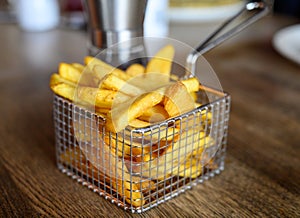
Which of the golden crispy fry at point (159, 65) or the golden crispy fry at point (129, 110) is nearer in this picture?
the golden crispy fry at point (129, 110)

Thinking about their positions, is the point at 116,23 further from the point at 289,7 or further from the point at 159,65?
the point at 289,7

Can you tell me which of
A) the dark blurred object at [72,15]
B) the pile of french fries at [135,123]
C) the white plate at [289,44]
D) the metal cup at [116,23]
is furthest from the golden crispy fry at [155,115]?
the dark blurred object at [72,15]

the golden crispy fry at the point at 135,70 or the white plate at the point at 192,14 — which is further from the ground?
the golden crispy fry at the point at 135,70

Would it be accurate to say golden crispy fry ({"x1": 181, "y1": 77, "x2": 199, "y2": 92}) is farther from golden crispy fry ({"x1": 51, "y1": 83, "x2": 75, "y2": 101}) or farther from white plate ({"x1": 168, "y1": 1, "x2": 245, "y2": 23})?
white plate ({"x1": 168, "y1": 1, "x2": 245, "y2": 23})

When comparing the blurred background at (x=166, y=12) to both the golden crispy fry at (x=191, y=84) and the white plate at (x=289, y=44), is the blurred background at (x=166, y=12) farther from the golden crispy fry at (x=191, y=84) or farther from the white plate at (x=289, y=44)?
the golden crispy fry at (x=191, y=84)

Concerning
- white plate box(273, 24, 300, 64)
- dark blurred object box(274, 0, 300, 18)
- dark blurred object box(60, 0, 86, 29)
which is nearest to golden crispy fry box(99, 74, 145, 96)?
white plate box(273, 24, 300, 64)

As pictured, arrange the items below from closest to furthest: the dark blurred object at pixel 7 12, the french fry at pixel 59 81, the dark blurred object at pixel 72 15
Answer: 1. the french fry at pixel 59 81
2. the dark blurred object at pixel 72 15
3. the dark blurred object at pixel 7 12

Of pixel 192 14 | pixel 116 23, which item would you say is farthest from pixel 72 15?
pixel 116 23
